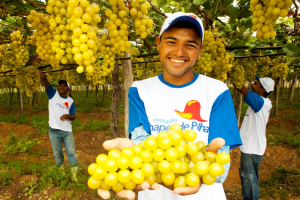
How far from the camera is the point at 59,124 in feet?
15.1

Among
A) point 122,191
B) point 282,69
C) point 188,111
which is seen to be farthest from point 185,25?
point 282,69

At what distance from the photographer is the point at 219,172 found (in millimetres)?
975

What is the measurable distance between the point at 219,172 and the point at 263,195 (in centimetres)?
448

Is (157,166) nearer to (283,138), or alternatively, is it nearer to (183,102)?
(183,102)

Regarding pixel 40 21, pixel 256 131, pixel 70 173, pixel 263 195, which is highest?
pixel 40 21

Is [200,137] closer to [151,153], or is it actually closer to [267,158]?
[151,153]

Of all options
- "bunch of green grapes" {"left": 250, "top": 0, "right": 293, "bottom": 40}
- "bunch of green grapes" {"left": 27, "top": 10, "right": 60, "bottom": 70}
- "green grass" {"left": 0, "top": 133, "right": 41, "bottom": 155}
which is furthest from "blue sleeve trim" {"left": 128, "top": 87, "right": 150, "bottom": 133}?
"green grass" {"left": 0, "top": 133, "right": 41, "bottom": 155}

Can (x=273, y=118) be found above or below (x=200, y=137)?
below

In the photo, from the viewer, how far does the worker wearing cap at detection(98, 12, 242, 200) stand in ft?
4.92

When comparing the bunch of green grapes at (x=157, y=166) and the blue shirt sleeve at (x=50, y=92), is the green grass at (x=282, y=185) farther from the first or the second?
the blue shirt sleeve at (x=50, y=92)

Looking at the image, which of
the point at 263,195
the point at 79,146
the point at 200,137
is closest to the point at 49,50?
the point at 200,137

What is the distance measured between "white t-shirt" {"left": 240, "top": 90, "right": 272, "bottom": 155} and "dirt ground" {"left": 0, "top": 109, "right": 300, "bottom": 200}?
58.1 inches

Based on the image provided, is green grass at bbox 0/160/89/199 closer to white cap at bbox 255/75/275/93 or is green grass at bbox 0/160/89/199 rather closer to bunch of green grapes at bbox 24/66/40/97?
bunch of green grapes at bbox 24/66/40/97

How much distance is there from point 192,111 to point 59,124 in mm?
3941
